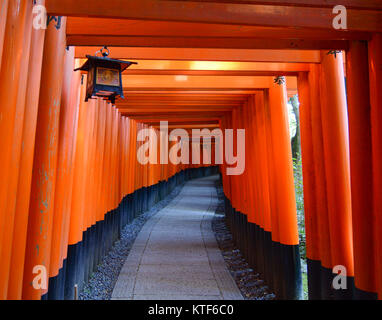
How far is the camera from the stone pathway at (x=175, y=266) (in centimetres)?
500

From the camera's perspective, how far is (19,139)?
6.36 ft

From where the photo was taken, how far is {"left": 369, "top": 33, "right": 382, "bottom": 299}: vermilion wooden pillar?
2377mm

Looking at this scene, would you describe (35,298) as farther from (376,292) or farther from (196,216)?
(196,216)

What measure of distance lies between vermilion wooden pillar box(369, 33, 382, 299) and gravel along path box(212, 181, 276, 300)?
3.02 meters

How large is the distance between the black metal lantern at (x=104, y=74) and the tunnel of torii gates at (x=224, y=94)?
0.23 m

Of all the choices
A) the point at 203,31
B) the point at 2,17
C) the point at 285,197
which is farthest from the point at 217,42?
the point at 285,197

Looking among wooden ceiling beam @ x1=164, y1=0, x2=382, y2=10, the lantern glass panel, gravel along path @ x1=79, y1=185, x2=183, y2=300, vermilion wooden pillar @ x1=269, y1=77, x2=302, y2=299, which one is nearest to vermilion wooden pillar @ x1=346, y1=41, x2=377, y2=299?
wooden ceiling beam @ x1=164, y1=0, x2=382, y2=10

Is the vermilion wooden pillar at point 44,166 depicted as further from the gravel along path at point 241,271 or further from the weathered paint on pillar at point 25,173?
the gravel along path at point 241,271

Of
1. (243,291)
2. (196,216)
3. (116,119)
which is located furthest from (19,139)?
(196,216)

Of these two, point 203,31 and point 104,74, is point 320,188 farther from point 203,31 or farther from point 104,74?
point 104,74

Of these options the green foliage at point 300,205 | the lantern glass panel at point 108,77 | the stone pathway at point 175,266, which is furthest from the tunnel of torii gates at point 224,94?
the green foliage at point 300,205

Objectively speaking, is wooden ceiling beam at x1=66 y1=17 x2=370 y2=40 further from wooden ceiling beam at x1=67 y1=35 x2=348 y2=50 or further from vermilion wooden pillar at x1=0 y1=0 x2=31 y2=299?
vermilion wooden pillar at x1=0 y1=0 x2=31 y2=299

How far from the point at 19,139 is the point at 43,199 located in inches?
29.4

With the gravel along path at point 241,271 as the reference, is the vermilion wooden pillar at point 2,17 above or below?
above
